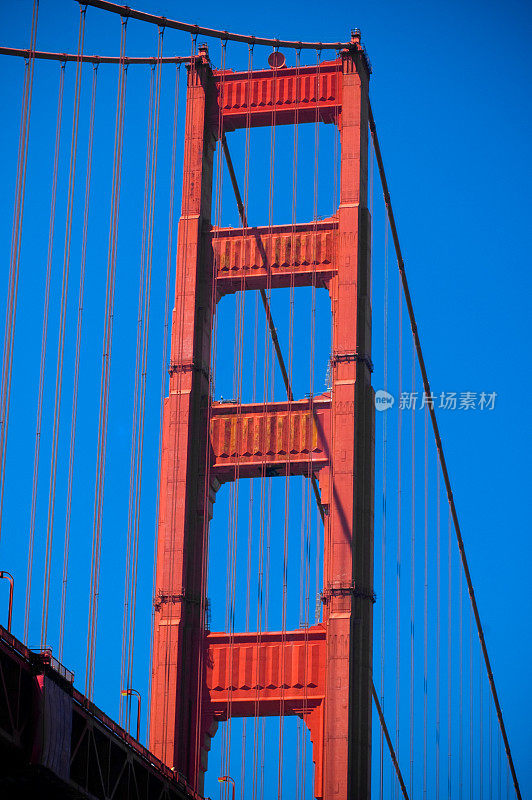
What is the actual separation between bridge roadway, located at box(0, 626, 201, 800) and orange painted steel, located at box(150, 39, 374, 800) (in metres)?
11.5

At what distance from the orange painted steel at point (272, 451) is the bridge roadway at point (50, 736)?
11.5 meters

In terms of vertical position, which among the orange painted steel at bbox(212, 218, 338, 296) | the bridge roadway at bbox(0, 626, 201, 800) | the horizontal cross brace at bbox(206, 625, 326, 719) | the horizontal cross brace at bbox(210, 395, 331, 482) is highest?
the orange painted steel at bbox(212, 218, 338, 296)

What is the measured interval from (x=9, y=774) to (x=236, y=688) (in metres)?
18.8

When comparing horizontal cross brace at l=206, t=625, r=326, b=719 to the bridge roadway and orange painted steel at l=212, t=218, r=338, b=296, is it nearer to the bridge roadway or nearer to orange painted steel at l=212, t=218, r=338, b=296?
orange painted steel at l=212, t=218, r=338, b=296

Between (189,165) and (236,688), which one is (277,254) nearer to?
(189,165)

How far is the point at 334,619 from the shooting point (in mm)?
55625

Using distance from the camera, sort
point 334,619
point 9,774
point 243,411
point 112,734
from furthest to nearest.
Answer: point 243,411, point 334,619, point 112,734, point 9,774

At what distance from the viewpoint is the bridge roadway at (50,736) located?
3684 cm

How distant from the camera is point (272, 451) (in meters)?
58.5

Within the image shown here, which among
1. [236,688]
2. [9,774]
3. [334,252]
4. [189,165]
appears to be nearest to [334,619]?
[236,688]

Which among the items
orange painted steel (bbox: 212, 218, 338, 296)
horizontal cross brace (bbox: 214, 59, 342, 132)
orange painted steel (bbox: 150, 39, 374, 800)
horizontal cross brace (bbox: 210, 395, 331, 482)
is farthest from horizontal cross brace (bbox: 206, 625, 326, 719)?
horizontal cross brace (bbox: 214, 59, 342, 132)

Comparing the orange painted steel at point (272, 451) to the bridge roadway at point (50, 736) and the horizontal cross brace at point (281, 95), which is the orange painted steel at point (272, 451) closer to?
the horizontal cross brace at point (281, 95)

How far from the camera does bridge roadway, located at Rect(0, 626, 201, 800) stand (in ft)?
121

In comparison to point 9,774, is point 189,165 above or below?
above
